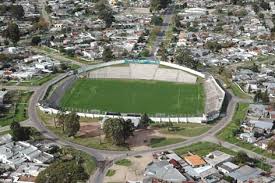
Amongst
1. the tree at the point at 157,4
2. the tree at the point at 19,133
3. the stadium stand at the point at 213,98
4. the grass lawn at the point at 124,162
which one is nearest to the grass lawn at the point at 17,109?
the tree at the point at 19,133

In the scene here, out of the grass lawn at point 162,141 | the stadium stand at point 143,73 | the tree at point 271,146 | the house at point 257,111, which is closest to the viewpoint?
the tree at point 271,146

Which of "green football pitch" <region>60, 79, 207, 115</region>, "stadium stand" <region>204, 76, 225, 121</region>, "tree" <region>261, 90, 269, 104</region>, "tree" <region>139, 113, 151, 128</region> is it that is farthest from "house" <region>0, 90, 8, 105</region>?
"tree" <region>261, 90, 269, 104</region>

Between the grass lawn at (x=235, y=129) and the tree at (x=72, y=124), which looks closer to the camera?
the grass lawn at (x=235, y=129)

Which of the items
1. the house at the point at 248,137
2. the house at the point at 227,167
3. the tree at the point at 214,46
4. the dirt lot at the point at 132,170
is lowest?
the dirt lot at the point at 132,170

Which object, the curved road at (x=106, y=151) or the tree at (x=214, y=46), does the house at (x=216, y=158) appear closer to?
the curved road at (x=106, y=151)

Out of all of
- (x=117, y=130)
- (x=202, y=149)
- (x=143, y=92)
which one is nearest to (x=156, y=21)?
(x=143, y=92)

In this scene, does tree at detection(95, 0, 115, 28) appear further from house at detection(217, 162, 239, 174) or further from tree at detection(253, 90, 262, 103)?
house at detection(217, 162, 239, 174)

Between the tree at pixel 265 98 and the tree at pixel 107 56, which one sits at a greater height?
the tree at pixel 107 56

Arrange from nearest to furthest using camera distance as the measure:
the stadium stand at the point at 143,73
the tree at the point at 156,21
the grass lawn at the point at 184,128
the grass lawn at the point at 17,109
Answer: the grass lawn at the point at 184,128 < the grass lawn at the point at 17,109 < the stadium stand at the point at 143,73 < the tree at the point at 156,21
